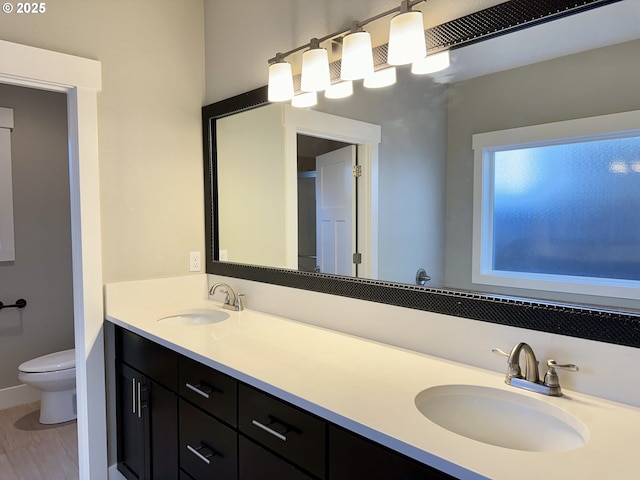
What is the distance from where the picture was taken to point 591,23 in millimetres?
1115

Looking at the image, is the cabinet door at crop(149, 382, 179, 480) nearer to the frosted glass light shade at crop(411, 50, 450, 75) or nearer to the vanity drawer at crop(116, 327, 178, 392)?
the vanity drawer at crop(116, 327, 178, 392)

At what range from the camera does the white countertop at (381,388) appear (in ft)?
2.72

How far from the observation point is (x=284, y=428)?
3.97 feet

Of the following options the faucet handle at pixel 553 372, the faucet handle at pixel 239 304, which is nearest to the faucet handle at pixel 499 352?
the faucet handle at pixel 553 372

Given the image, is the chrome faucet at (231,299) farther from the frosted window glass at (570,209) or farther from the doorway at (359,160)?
the frosted window glass at (570,209)

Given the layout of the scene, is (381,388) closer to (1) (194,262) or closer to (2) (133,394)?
(2) (133,394)

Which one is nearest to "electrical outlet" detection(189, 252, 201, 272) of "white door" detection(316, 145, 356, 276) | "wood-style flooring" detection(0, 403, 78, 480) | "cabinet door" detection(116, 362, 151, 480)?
"cabinet door" detection(116, 362, 151, 480)

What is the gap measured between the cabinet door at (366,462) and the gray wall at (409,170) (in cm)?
63

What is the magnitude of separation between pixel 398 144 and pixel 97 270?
150 centimetres

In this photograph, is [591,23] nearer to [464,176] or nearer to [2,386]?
[464,176]

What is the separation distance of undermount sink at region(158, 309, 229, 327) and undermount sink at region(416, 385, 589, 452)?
124 centimetres

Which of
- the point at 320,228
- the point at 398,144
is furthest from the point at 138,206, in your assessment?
the point at 398,144

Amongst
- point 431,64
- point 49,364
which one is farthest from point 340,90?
point 49,364

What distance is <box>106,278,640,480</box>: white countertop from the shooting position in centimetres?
83
